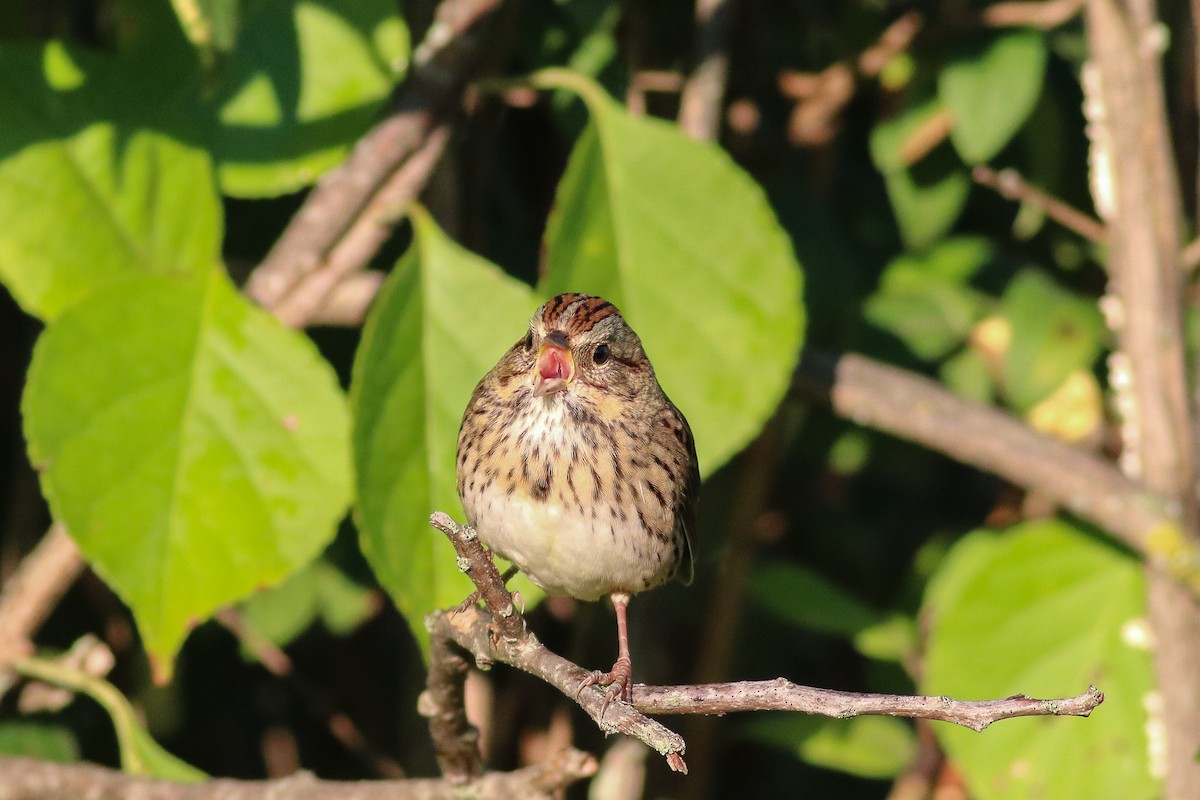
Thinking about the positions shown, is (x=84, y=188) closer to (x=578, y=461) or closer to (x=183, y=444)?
(x=183, y=444)

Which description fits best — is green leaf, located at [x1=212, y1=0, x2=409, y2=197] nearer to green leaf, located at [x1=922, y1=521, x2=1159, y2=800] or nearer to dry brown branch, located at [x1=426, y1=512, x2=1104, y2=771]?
dry brown branch, located at [x1=426, y1=512, x2=1104, y2=771]

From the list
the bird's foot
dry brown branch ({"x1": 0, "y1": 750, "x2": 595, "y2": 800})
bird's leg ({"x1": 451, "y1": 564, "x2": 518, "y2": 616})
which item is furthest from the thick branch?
dry brown branch ({"x1": 0, "y1": 750, "x2": 595, "y2": 800})

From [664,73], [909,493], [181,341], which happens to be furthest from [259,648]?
[909,493]

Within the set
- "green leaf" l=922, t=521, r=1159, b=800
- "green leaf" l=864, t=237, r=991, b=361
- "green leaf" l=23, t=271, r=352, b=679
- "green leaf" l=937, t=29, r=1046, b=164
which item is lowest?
"green leaf" l=23, t=271, r=352, b=679

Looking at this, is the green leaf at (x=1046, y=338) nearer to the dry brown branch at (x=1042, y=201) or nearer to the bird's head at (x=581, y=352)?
the dry brown branch at (x=1042, y=201)

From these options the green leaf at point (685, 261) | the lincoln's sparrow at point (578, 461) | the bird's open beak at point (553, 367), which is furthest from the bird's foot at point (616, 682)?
the green leaf at point (685, 261)

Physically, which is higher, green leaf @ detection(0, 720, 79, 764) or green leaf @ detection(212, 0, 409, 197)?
green leaf @ detection(212, 0, 409, 197)

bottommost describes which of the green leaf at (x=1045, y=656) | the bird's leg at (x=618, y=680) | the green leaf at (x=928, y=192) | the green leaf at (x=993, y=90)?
the bird's leg at (x=618, y=680)

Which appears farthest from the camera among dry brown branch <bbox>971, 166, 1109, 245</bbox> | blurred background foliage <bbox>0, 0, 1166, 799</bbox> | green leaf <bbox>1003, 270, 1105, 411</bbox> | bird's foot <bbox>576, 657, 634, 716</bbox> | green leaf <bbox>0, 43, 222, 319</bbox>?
→ green leaf <bbox>1003, 270, 1105, 411</bbox>

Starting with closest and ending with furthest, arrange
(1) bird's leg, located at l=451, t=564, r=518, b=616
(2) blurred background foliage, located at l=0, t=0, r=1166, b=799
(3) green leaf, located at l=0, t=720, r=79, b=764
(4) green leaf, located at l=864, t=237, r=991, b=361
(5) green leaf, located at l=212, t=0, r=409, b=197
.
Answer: (1) bird's leg, located at l=451, t=564, r=518, b=616, (2) blurred background foliage, located at l=0, t=0, r=1166, b=799, (5) green leaf, located at l=212, t=0, r=409, b=197, (3) green leaf, located at l=0, t=720, r=79, b=764, (4) green leaf, located at l=864, t=237, r=991, b=361
